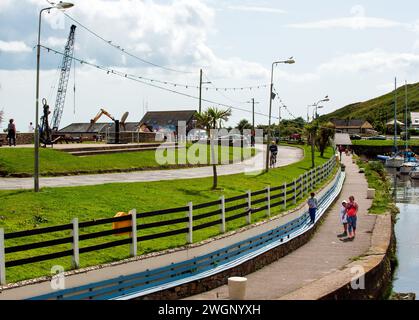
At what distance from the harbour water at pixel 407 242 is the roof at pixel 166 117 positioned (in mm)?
66379

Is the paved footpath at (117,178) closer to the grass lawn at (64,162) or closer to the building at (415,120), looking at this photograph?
the grass lawn at (64,162)

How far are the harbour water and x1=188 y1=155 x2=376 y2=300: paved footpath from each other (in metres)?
1.72

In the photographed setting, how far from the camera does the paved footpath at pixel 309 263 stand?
581 inches

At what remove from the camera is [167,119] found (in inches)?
4754

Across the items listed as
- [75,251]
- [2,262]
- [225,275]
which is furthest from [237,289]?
[2,262]

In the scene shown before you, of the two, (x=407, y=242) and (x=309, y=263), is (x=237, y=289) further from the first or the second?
(x=407, y=242)

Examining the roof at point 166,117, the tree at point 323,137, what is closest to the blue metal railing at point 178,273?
the tree at point 323,137

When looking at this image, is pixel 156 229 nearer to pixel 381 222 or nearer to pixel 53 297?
pixel 53 297

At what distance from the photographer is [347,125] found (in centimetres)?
19538

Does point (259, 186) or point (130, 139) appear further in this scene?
point (130, 139)

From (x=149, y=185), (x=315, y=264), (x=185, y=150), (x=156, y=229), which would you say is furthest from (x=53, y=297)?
(x=185, y=150)

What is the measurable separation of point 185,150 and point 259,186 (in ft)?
55.5

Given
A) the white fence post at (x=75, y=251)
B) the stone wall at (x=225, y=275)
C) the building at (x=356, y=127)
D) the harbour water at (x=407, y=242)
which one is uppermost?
the building at (x=356, y=127)

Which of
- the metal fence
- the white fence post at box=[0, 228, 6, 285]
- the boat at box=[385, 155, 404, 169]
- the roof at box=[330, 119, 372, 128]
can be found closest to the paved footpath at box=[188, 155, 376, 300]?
the metal fence
